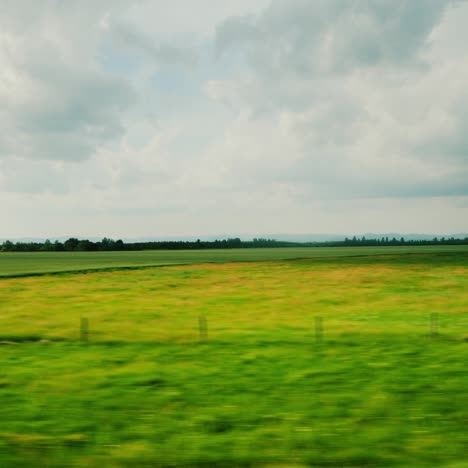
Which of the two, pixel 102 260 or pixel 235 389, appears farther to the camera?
pixel 102 260

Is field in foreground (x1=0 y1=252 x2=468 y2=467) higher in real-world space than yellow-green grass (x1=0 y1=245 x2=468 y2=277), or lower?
lower

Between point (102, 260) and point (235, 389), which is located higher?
point (102, 260)

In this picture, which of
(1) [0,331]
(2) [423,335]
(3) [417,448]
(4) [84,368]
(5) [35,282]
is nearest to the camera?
(3) [417,448]

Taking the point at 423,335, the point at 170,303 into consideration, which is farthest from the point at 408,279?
the point at 423,335

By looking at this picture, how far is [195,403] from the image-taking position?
13.0 meters

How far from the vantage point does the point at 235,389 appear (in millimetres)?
14312

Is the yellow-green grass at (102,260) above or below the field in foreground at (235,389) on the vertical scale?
above

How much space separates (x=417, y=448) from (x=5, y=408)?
1054cm

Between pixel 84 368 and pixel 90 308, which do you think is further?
pixel 90 308

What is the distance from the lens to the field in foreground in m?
9.48

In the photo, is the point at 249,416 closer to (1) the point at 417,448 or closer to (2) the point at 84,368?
(1) the point at 417,448

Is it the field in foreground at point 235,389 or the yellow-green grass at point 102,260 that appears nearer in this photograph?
the field in foreground at point 235,389

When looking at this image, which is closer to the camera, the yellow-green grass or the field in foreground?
the field in foreground

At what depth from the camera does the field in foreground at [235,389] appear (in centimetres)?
948
